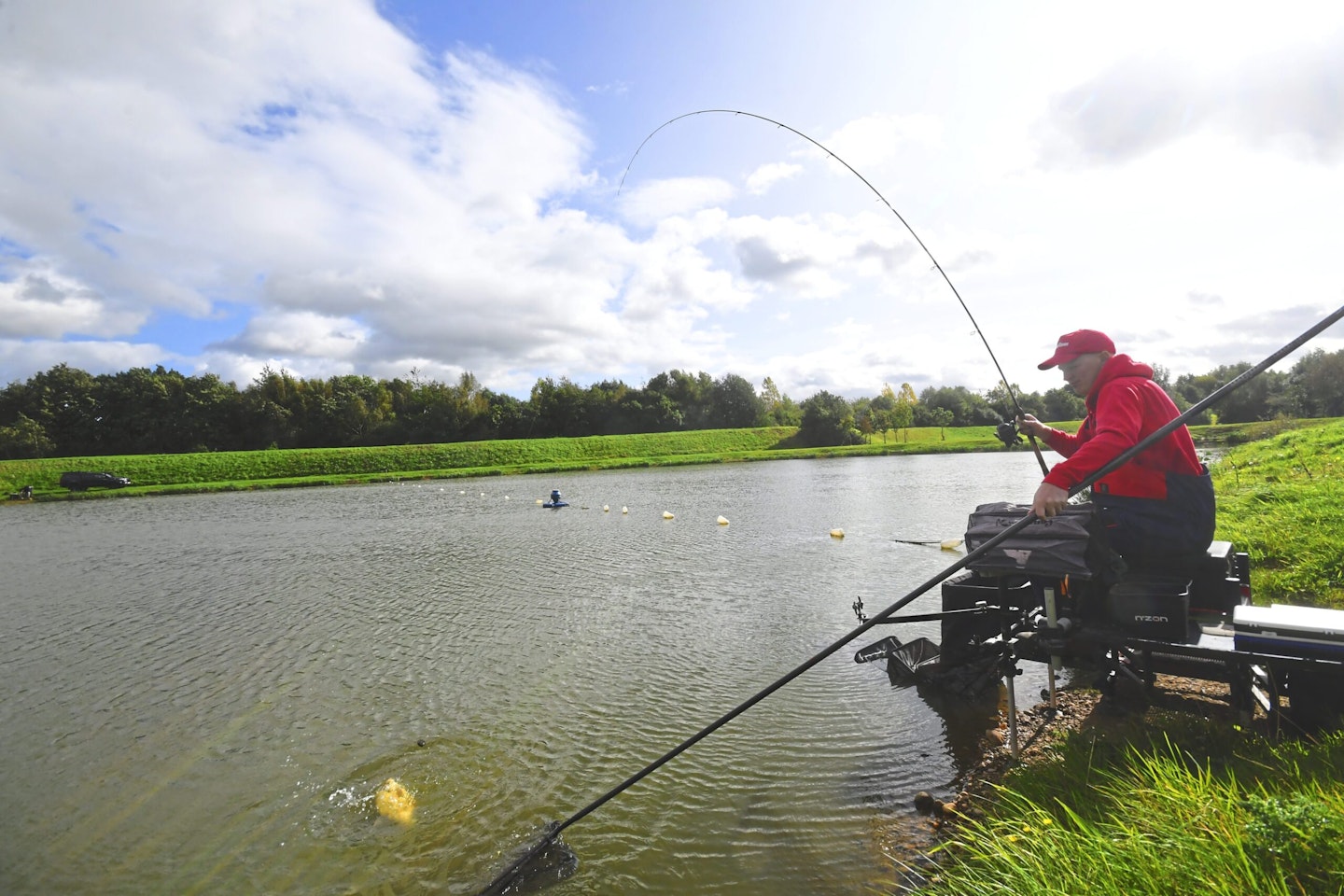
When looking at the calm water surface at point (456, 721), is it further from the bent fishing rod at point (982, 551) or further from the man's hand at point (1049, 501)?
the man's hand at point (1049, 501)

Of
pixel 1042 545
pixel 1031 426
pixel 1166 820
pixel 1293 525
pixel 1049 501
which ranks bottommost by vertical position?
pixel 1166 820

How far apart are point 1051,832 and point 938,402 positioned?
411 ft

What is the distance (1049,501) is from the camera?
172 inches

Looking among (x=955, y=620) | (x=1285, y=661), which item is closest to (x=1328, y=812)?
(x=1285, y=661)

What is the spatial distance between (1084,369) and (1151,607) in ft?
5.78

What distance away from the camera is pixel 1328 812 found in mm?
2854

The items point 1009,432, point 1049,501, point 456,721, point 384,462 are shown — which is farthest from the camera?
point 384,462

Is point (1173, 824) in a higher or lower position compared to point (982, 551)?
lower

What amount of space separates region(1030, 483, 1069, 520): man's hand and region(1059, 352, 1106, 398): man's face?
1216 millimetres

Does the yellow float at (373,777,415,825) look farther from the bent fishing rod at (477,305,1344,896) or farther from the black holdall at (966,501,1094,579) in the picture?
the black holdall at (966,501,1094,579)

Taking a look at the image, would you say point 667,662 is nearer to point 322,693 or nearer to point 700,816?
point 700,816

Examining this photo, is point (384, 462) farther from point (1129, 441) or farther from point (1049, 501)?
point (1129, 441)

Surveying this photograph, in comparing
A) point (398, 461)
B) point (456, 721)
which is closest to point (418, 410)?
point (398, 461)

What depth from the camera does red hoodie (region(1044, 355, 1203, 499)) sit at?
14.6 feet
